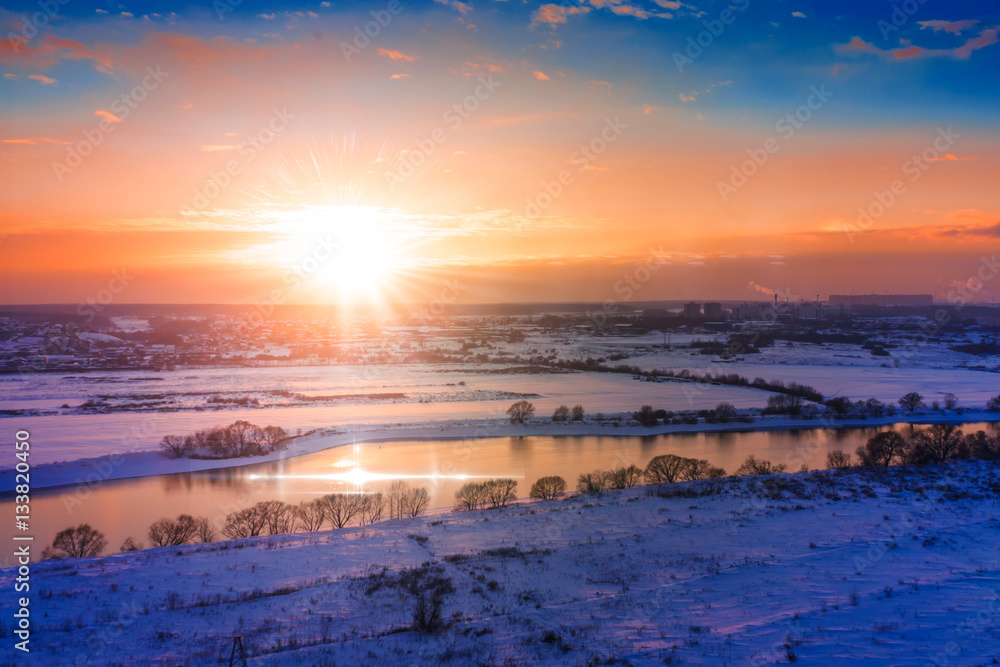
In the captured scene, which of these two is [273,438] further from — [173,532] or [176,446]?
[173,532]

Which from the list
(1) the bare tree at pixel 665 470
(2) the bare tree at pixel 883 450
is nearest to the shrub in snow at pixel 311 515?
(1) the bare tree at pixel 665 470

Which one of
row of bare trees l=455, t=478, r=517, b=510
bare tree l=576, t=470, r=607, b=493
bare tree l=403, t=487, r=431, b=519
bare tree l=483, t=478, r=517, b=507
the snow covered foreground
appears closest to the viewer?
the snow covered foreground

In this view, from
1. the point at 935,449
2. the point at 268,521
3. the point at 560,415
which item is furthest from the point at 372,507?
the point at 935,449

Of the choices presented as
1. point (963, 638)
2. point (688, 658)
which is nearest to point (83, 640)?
point (688, 658)

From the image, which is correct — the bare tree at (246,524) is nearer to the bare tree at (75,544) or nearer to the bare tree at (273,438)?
the bare tree at (75,544)

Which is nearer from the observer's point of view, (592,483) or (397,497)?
(397,497)

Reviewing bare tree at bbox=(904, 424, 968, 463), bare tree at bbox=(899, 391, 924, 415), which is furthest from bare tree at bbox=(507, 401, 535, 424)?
bare tree at bbox=(899, 391, 924, 415)

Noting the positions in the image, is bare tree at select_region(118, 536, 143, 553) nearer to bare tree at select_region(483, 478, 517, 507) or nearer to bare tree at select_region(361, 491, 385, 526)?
bare tree at select_region(361, 491, 385, 526)
